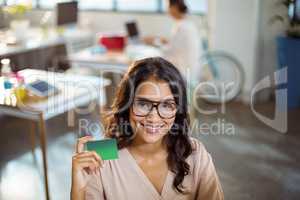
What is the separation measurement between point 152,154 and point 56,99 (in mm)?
1432

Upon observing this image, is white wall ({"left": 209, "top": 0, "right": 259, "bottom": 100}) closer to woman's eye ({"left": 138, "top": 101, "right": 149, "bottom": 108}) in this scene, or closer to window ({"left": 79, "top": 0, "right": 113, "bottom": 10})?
window ({"left": 79, "top": 0, "right": 113, "bottom": 10})

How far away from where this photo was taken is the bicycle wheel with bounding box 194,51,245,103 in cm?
454

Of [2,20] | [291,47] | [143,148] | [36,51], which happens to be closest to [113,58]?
[36,51]

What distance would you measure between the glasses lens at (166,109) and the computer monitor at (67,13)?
3.61 metres

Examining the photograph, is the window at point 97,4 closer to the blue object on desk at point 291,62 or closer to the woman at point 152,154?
the blue object on desk at point 291,62

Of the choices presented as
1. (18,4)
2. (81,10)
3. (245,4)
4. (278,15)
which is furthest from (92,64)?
(81,10)

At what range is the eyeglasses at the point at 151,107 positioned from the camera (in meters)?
1.49

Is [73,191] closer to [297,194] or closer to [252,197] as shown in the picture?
[252,197]

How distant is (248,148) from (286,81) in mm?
1271

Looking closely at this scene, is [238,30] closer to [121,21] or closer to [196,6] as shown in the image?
[196,6]

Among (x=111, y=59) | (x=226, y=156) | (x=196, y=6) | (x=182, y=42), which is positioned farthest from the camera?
Result: (x=196, y=6)

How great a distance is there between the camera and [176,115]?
5.12 feet

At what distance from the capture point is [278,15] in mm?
4383

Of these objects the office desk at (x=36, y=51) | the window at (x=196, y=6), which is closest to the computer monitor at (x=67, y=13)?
the office desk at (x=36, y=51)
